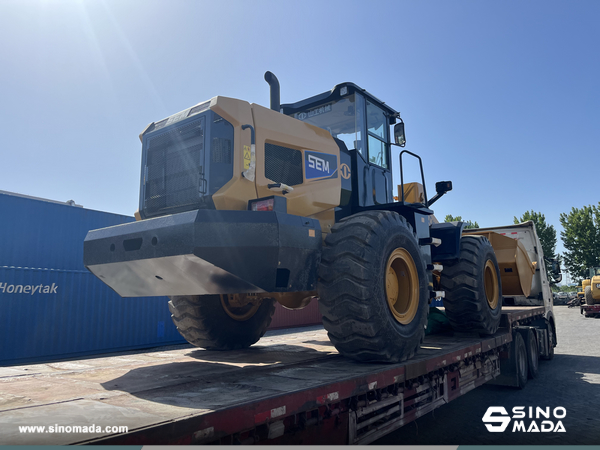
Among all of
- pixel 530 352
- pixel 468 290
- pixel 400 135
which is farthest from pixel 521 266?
pixel 400 135

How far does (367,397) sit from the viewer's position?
360 centimetres

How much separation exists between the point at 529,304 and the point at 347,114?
751 centimetres

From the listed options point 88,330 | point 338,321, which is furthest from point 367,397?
point 88,330

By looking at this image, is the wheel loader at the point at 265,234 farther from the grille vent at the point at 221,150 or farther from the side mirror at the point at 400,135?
the side mirror at the point at 400,135

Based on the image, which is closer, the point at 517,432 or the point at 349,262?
the point at 349,262

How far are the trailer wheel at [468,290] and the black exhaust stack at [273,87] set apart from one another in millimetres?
3347

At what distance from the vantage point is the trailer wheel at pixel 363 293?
4.05 m

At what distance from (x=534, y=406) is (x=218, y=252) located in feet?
17.8

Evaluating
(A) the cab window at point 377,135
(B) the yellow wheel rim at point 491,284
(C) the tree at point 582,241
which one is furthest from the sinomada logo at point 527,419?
(C) the tree at point 582,241

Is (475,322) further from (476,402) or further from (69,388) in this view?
(69,388)

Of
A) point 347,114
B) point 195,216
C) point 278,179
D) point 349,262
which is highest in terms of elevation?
point 347,114

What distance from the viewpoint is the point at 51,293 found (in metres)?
11.7

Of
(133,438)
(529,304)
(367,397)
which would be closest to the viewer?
(133,438)

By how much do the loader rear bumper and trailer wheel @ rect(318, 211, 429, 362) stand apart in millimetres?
206
